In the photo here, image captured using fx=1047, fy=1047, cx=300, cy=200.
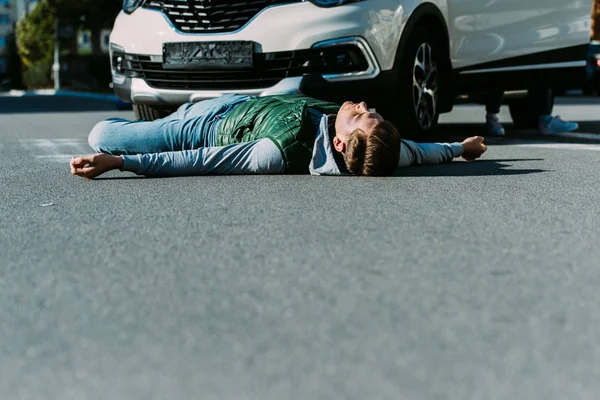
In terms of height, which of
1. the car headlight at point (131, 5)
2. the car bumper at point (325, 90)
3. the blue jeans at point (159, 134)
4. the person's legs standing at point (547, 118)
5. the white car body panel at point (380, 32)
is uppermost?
the car headlight at point (131, 5)

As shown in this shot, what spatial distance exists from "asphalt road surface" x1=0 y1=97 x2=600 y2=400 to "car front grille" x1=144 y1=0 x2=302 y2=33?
2.24 meters

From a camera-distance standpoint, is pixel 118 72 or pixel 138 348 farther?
pixel 118 72

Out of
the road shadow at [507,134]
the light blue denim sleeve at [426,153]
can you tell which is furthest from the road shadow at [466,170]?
the road shadow at [507,134]

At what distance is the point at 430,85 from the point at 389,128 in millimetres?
2485

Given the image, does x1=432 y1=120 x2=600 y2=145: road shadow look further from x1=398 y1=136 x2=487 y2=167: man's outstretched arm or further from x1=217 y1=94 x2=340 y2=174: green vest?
x1=217 y1=94 x2=340 y2=174: green vest

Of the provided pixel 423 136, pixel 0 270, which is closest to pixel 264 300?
pixel 0 270

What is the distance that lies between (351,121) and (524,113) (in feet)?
17.1

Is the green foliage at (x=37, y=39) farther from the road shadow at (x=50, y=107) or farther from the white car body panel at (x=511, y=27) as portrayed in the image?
the white car body panel at (x=511, y=27)

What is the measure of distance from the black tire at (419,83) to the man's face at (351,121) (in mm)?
1766

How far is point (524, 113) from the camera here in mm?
9898

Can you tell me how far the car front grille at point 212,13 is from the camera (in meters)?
6.80

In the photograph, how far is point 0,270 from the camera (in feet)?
10.1

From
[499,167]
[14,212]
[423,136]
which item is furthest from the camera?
[423,136]

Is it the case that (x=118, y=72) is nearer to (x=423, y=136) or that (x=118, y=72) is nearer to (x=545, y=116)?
(x=423, y=136)
